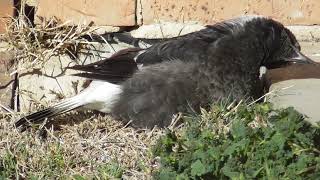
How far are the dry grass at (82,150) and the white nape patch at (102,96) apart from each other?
8 cm

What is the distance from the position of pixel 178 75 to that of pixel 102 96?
0.39 metres

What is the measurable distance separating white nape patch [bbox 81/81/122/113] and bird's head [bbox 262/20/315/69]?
778 mm

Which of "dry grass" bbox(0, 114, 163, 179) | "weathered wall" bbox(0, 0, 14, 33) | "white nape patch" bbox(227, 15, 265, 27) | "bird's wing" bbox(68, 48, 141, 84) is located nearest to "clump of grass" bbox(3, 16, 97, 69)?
"weathered wall" bbox(0, 0, 14, 33)

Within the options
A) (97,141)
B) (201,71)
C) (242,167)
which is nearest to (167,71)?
(201,71)

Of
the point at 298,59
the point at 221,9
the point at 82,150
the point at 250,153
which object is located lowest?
the point at 82,150

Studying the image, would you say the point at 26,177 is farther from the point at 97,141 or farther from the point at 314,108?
the point at 314,108

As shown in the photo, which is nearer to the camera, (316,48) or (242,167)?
(242,167)

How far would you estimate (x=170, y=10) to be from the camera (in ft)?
12.6

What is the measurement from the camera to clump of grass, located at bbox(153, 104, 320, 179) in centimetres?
257

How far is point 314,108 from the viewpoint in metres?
3.57

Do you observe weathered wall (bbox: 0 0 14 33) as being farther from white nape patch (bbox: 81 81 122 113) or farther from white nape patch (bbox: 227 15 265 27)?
white nape patch (bbox: 227 15 265 27)

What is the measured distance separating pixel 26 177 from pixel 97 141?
447 mm

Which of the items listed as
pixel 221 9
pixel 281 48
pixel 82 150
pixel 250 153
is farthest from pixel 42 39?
pixel 250 153

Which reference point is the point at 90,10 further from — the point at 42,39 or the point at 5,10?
the point at 5,10
